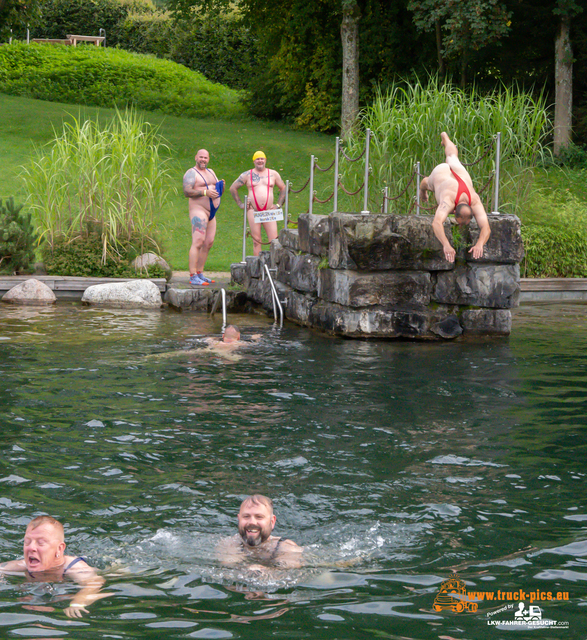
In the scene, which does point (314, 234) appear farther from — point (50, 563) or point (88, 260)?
point (50, 563)

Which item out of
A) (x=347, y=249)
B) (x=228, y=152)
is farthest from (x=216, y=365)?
(x=228, y=152)

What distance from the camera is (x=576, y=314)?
12688mm

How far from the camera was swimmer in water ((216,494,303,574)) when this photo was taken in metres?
4.39

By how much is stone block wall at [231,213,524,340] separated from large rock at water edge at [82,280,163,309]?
9.32 feet

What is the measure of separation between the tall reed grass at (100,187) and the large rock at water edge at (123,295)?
93 cm

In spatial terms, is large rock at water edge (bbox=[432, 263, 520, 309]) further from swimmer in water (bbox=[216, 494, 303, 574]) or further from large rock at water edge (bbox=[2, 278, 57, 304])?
swimmer in water (bbox=[216, 494, 303, 574])

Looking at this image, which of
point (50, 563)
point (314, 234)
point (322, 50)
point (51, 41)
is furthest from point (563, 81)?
point (51, 41)

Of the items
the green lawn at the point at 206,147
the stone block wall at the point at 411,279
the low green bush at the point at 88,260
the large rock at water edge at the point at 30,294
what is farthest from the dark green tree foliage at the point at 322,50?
the stone block wall at the point at 411,279

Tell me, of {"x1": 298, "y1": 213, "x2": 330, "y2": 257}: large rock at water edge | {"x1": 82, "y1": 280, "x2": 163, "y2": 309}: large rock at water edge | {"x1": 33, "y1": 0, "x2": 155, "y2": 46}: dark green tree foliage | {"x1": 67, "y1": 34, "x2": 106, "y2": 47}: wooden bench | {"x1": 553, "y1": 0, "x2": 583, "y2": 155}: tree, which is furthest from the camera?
{"x1": 33, "y1": 0, "x2": 155, "y2": 46}: dark green tree foliage

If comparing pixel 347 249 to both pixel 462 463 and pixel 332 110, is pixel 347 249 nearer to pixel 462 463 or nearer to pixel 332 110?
pixel 462 463

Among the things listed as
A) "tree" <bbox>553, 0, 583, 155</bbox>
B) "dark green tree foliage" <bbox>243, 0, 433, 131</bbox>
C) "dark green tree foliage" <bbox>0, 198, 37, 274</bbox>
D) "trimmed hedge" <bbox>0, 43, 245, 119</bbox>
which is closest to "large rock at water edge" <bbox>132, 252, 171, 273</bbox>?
"dark green tree foliage" <bbox>0, 198, 37, 274</bbox>

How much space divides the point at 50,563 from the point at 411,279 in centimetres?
732

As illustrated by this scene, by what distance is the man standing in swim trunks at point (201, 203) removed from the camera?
502 inches

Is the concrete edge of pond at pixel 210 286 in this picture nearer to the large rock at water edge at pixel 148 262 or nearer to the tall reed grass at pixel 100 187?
the large rock at water edge at pixel 148 262
